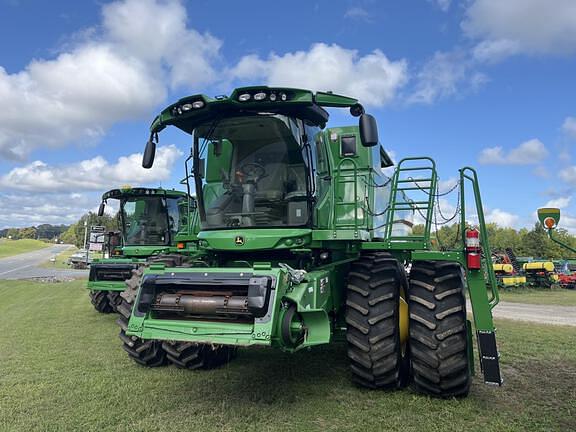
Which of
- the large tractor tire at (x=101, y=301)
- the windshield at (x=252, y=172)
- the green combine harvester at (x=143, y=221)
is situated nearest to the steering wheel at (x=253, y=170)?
the windshield at (x=252, y=172)

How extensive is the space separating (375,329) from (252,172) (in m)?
2.35

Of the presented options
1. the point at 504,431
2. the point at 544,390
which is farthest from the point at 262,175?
the point at 544,390

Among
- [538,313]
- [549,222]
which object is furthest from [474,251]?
[538,313]

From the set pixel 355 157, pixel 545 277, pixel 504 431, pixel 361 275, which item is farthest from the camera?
pixel 545 277

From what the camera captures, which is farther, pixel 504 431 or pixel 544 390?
pixel 544 390

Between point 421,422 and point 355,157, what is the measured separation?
3779mm

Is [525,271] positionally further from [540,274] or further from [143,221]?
[143,221]

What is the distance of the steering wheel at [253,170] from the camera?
5.66 metres

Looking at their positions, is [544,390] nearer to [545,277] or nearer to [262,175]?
[262,175]

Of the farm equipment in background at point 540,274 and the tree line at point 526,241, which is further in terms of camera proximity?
the farm equipment in background at point 540,274

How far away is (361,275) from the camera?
17.4ft

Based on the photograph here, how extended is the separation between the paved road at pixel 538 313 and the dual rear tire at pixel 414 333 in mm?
7873

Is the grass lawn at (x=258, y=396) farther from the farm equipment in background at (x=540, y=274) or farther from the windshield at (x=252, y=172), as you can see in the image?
the farm equipment in background at (x=540, y=274)

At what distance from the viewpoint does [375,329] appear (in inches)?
197
